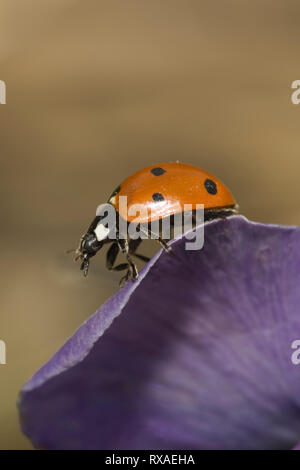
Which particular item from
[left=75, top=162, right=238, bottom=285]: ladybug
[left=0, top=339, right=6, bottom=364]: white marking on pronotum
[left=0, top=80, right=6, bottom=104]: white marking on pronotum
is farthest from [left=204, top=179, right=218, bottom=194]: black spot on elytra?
[left=0, top=80, right=6, bottom=104]: white marking on pronotum

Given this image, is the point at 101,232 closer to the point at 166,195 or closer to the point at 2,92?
the point at 166,195

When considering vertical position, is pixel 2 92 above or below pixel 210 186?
above

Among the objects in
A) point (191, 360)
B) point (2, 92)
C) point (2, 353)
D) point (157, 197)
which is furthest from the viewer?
point (2, 92)

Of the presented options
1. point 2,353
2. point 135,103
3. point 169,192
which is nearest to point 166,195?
point 169,192

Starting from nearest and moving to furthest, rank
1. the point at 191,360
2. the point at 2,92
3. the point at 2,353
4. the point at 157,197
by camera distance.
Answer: the point at 191,360, the point at 157,197, the point at 2,353, the point at 2,92

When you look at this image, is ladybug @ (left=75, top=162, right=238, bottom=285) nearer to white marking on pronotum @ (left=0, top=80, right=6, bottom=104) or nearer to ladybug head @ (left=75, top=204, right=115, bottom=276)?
ladybug head @ (left=75, top=204, right=115, bottom=276)

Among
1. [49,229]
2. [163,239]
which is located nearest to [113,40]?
[49,229]
